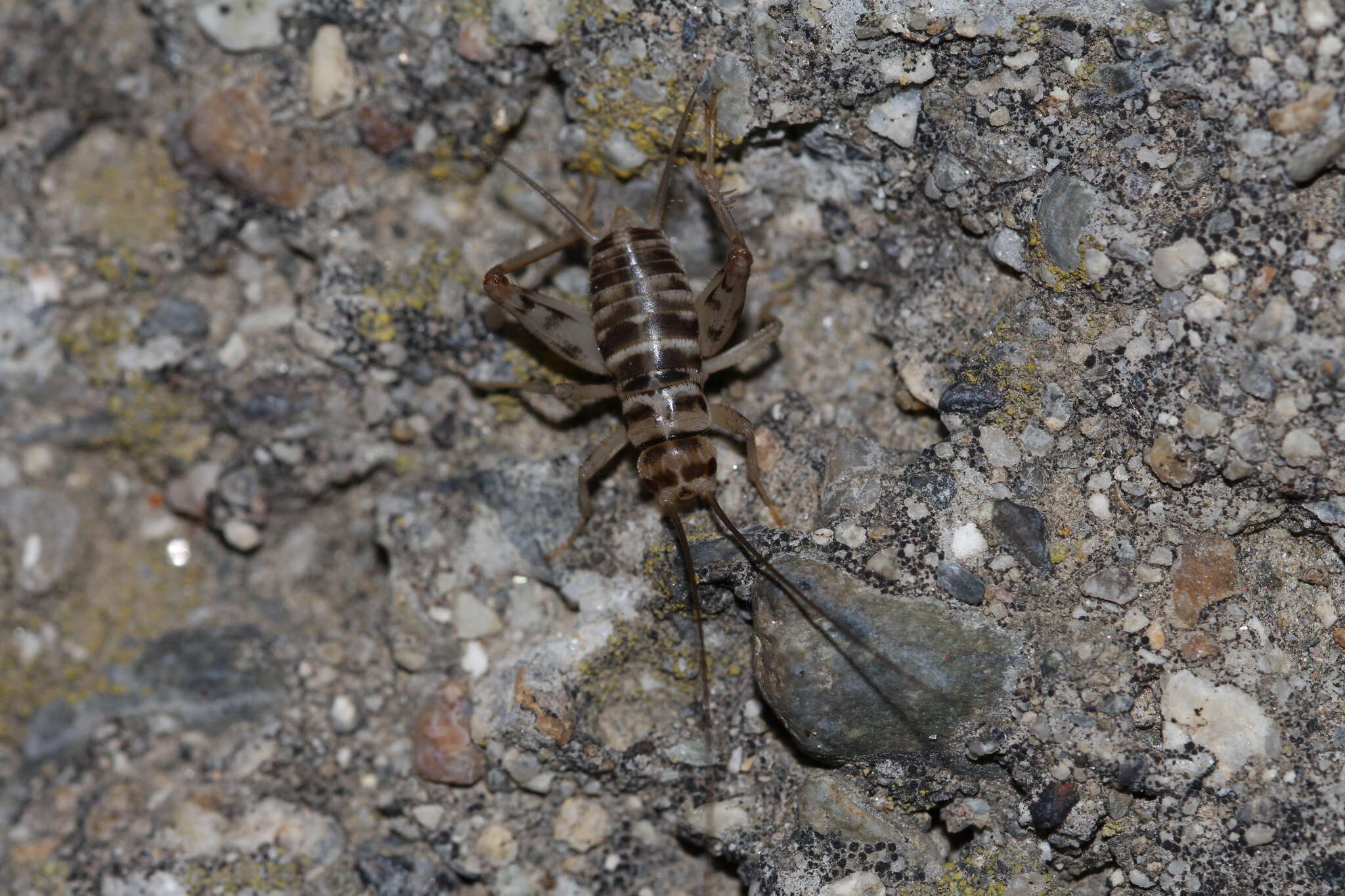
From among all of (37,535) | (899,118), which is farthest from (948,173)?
(37,535)

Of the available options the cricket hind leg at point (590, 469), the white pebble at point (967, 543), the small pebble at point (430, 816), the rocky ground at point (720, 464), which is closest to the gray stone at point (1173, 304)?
the rocky ground at point (720, 464)

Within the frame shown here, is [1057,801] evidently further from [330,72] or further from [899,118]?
[330,72]

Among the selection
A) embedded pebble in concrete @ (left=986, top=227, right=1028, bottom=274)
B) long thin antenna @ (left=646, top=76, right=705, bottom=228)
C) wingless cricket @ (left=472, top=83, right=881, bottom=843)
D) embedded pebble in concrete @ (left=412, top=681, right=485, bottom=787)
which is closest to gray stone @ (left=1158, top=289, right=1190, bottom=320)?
embedded pebble in concrete @ (left=986, top=227, right=1028, bottom=274)

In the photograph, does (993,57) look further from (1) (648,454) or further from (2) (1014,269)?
(1) (648,454)

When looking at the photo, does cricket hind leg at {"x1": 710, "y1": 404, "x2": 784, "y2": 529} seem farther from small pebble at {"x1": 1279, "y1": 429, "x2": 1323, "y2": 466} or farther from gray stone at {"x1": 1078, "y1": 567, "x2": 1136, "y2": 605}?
small pebble at {"x1": 1279, "y1": 429, "x2": 1323, "y2": 466}

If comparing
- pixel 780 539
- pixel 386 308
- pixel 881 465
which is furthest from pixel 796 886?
pixel 386 308
